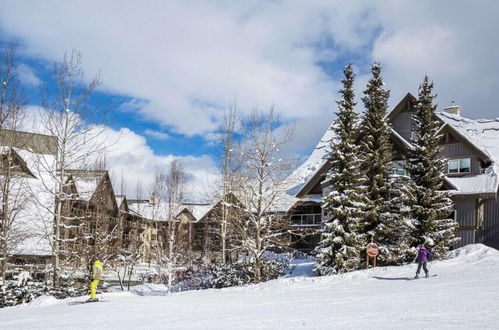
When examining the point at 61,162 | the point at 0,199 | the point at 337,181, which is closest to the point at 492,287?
the point at 337,181

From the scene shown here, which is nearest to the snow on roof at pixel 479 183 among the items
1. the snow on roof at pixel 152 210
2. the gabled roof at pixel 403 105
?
the gabled roof at pixel 403 105

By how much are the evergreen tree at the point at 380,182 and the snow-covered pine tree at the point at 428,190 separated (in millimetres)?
958

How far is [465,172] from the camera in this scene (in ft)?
109

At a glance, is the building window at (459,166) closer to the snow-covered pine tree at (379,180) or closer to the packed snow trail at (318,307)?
the snow-covered pine tree at (379,180)

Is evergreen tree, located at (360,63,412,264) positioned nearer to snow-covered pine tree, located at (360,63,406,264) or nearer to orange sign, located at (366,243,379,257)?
snow-covered pine tree, located at (360,63,406,264)

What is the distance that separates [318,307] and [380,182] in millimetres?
14884

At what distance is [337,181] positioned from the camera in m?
27.5

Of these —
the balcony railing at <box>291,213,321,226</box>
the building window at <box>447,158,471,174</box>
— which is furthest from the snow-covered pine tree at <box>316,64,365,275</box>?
the balcony railing at <box>291,213,321,226</box>

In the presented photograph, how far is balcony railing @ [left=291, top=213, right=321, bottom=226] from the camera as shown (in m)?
39.9

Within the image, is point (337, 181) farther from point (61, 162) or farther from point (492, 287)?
point (61, 162)

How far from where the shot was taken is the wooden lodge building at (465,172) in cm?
3120

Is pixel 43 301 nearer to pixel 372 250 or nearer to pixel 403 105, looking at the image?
pixel 372 250

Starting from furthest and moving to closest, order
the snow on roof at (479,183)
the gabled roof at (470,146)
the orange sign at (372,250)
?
the gabled roof at (470,146) → the snow on roof at (479,183) → the orange sign at (372,250)

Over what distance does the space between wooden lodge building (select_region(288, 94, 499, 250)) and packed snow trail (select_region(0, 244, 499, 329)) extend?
747 centimetres
